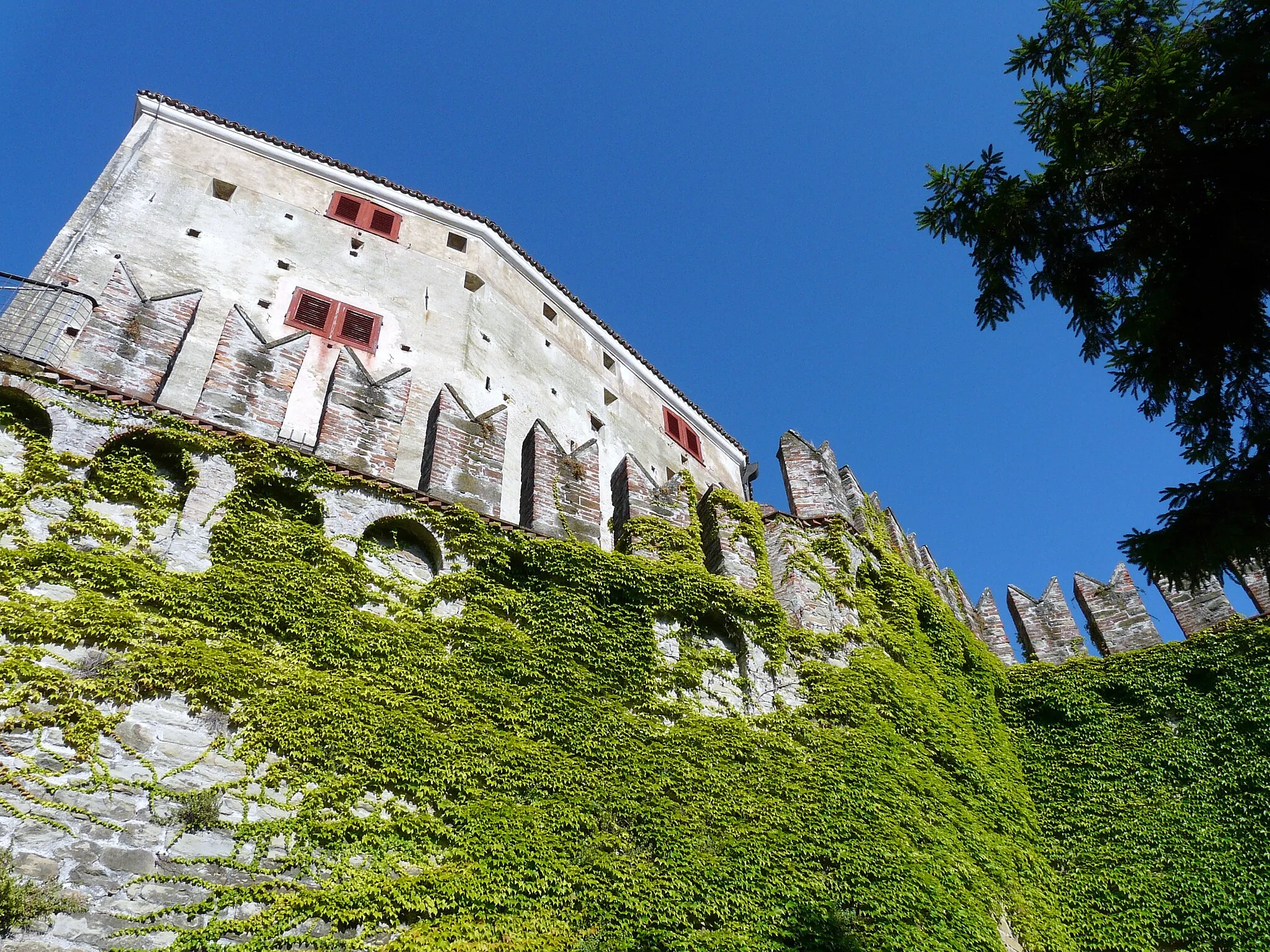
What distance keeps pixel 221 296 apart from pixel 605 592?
887 cm

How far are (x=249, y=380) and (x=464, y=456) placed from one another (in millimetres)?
2149

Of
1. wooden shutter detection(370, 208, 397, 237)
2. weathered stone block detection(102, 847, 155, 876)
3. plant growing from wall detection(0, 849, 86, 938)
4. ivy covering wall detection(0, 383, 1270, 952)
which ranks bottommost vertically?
plant growing from wall detection(0, 849, 86, 938)

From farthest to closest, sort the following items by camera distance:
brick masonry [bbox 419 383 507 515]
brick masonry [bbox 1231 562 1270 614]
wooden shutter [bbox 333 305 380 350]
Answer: wooden shutter [bbox 333 305 380 350] → brick masonry [bbox 1231 562 1270 614] → brick masonry [bbox 419 383 507 515]

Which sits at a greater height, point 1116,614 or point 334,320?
point 334,320

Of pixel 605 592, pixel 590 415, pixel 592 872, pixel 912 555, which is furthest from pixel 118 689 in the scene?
pixel 590 415

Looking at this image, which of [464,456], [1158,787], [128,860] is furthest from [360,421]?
[1158,787]

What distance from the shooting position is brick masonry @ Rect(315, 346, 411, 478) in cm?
938

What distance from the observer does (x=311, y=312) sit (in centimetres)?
1559

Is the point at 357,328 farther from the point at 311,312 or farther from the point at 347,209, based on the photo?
the point at 347,209

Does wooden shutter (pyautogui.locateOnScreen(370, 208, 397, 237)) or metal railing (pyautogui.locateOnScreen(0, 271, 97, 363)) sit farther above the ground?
wooden shutter (pyautogui.locateOnScreen(370, 208, 397, 237))

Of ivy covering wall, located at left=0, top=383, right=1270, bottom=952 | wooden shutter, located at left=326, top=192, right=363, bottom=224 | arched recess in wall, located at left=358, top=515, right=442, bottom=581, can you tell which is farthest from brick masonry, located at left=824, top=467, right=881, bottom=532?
wooden shutter, located at left=326, top=192, right=363, bottom=224

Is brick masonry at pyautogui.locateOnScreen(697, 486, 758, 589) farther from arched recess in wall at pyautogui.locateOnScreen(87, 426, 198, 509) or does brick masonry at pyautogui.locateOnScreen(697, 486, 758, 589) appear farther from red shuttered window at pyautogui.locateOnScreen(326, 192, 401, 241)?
red shuttered window at pyautogui.locateOnScreen(326, 192, 401, 241)

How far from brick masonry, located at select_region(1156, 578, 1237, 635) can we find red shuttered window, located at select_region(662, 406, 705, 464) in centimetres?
1070

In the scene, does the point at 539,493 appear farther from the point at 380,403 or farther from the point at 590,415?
the point at 590,415
